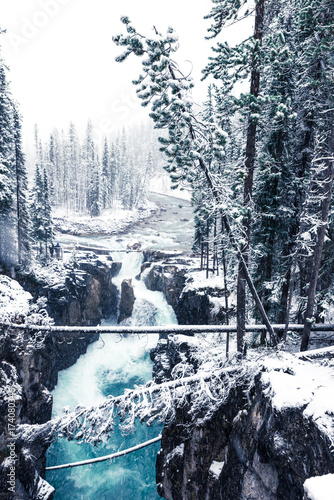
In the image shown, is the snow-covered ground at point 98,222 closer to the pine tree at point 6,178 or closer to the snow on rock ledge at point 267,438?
the pine tree at point 6,178

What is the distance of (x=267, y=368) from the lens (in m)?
7.97

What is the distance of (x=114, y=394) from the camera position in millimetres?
24781

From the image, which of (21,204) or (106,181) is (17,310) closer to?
(21,204)

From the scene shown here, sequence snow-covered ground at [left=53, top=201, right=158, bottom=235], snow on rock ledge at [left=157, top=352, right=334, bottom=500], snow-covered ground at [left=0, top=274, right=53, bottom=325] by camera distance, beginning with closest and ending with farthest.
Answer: snow on rock ledge at [left=157, top=352, right=334, bottom=500], snow-covered ground at [left=0, top=274, right=53, bottom=325], snow-covered ground at [left=53, top=201, right=158, bottom=235]

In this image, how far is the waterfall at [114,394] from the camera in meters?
17.2

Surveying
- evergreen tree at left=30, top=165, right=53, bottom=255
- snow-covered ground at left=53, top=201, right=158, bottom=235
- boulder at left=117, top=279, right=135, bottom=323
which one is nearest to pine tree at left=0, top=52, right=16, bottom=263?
evergreen tree at left=30, top=165, right=53, bottom=255

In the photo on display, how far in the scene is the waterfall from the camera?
17172 millimetres

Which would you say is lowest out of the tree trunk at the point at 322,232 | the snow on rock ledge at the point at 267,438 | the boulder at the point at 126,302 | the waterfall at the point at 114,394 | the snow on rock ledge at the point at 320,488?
the waterfall at the point at 114,394

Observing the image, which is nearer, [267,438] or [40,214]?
[267,438]

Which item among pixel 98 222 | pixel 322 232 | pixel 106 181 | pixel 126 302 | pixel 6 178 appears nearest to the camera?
pixel 322 232

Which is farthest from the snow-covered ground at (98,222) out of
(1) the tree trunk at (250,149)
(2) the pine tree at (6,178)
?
(1) the tree trunk at (250,149)

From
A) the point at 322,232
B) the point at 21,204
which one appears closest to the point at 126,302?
the point at 21,204

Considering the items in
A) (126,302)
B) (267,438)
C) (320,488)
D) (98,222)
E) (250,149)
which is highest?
(250,149)

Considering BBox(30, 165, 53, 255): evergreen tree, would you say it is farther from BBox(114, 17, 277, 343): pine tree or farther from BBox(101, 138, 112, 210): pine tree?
BBox(101, 138, 112, 210): pine tree
